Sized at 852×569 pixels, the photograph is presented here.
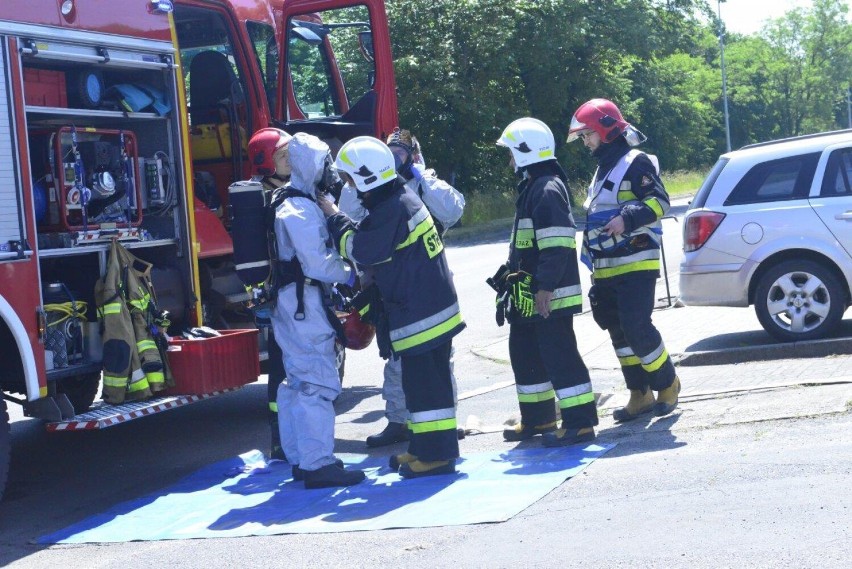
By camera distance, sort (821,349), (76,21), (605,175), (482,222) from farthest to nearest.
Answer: (482,222), (821,349), (605,175), (76,21)

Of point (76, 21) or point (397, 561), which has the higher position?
point (76, 21)

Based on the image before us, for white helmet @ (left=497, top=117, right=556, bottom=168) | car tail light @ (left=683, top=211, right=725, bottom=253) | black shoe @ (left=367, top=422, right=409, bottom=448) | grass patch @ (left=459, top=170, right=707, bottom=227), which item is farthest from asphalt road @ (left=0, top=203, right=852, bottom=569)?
grass patch @ (left=459, top=170, right=707, bottom=227)

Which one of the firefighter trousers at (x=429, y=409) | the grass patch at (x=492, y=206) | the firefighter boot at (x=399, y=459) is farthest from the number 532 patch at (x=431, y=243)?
the grass patch at (x=492, y=206)

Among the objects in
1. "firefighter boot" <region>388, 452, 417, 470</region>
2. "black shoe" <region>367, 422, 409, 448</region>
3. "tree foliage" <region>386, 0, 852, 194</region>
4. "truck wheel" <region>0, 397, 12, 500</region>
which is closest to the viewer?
"truck wheel" <region>0, 397, 12, 500</region>

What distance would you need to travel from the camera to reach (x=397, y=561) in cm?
481

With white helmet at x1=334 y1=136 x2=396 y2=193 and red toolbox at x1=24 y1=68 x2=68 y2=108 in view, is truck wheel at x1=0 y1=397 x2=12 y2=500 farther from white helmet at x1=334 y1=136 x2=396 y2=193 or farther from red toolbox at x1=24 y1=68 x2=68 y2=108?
white helmet at x1=334 y1=136 x2=396 y2=193

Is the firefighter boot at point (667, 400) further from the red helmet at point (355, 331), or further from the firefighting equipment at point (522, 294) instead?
the red helmet at point (355, 331)

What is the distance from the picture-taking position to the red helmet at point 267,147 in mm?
6988

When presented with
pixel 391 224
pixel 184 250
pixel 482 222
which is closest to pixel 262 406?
pixel 184 250

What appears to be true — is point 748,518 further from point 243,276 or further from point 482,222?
point 482,222

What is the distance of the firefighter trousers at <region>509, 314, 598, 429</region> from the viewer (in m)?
6.65

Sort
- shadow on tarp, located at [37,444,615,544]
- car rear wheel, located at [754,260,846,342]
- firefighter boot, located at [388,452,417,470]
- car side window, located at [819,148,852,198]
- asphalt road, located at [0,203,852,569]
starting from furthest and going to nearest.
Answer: car side window, located at [819,148,852,198] → car rear wheel, located at [754,260,846,342] → firefighter boot, located at [388,452,417,470] → shadow on tarp, located at [37,444,615,544] → asphalt road, located at [0,203,852,569]

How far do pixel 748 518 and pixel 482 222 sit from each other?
28.0 meters

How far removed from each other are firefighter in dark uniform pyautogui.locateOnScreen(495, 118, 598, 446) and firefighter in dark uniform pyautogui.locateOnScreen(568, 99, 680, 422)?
0.37 m
